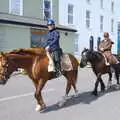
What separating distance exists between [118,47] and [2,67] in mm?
50319

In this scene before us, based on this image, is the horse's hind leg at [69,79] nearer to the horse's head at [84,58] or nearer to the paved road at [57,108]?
the paved road at [57,108]

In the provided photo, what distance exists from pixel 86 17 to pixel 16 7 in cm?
1333

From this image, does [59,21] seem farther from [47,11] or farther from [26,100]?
[26,100]

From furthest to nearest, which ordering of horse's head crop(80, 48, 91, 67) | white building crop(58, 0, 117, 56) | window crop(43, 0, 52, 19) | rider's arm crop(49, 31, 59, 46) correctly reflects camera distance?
white building crop(58, 0, 117, 56), window crop(43, 0, 52, 19), horse's head crop(80, 48, 91, 67), rider's arm crop(49, 31, 59, 46)

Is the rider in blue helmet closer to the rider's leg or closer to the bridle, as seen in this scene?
the rider's leg

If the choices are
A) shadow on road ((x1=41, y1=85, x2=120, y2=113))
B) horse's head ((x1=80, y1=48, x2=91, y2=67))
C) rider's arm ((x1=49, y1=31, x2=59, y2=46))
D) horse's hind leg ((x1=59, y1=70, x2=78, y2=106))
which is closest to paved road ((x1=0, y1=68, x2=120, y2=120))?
shadow on road ((x1=41, y1=85, x2=120, y2=113))

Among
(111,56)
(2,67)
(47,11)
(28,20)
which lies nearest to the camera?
(2,67)

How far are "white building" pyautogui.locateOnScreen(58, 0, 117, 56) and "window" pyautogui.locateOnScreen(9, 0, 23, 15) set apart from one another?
20.6 feet

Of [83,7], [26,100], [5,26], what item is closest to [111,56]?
[26,100]

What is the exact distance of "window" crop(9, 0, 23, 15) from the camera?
32656 millimetres

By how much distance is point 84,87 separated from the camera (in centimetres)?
1662

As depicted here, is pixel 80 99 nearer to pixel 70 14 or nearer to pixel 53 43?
pixel 53 43

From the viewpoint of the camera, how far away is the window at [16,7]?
32.7 meters

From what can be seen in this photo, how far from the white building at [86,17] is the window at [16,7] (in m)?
6.26
